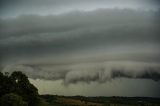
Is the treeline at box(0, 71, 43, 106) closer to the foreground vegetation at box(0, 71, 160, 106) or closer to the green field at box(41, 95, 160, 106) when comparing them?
the foreground vegetation at box(0, 71, 160, 106)

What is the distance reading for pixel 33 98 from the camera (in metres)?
13.0

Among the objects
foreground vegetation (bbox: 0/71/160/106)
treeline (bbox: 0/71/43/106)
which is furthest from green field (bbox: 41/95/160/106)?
treeline (bbox: 0/71/43/106)

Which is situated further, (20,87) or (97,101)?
(97,101)

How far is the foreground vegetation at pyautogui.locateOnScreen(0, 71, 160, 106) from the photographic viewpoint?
11.7 metres

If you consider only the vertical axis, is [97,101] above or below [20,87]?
below

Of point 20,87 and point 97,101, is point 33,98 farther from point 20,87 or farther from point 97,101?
point 97,101

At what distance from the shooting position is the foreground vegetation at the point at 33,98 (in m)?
11.7

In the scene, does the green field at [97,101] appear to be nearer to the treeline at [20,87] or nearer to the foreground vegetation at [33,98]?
the foreground vegetation at [33,98]

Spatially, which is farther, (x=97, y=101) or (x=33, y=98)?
(x=97, y=101)

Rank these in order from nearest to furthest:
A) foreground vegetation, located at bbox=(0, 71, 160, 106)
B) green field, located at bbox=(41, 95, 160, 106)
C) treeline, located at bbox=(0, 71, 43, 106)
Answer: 1. foreground vegetation, located at bbox=(0, 71, 160, 106)
2. treeline, located at bbox=(0, 71, 43, 106)
3. green field, located at bbox=(41, 95, 160, 106)

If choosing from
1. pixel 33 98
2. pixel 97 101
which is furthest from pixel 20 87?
pixel 97 101

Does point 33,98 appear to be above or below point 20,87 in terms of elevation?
below

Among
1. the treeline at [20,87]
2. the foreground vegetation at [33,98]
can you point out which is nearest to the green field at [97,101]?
the foreground vegetation at [33,98]

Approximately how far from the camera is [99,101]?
A: 56.0ft
